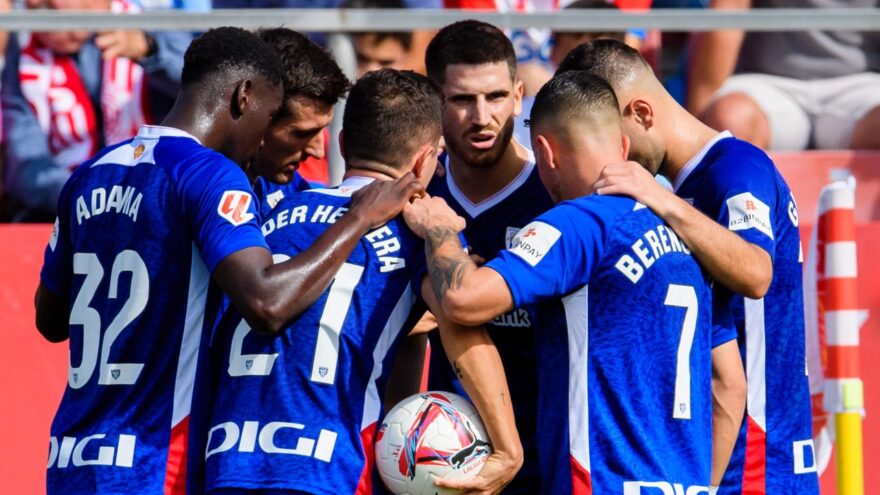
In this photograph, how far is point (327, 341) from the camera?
392cm

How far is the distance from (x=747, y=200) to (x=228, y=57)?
184cm

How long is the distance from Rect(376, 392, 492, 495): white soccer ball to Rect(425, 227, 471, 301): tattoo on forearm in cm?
39

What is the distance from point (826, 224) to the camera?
20.1 ft

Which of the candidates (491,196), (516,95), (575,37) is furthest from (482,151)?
(575,37)

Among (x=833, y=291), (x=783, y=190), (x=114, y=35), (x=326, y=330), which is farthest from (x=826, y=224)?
(x=114, y=35)

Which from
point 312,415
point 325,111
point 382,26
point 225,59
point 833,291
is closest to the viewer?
point 312,415

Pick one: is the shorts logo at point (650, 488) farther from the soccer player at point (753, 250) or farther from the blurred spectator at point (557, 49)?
the blurred spectator at point (557, 49)

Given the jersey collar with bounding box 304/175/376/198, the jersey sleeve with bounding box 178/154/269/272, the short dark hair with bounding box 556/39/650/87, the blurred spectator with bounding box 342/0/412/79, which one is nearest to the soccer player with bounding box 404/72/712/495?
the jersey collar with bounding box 304/175/376/198

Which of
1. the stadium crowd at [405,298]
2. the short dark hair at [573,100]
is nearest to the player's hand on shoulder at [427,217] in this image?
the stadium crowd at [405,298]

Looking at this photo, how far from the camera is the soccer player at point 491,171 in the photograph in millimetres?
4531

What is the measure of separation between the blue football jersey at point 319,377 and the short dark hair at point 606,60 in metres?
1.13

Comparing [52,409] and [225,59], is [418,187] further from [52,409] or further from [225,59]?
[52,409]

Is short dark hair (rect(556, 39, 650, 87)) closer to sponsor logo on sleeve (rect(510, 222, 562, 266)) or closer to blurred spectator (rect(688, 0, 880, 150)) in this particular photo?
sponsor logo on sleeve (rect(510, 222, 562, 266))

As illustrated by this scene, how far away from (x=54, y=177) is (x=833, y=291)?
422 centimetres
